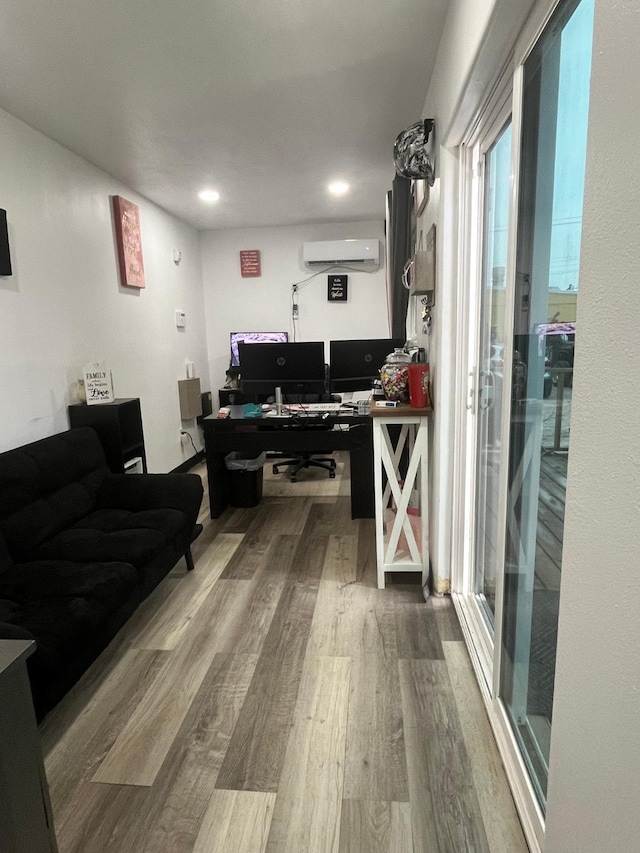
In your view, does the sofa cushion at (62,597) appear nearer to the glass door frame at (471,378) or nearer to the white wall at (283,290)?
the glass door frame at (471,378)

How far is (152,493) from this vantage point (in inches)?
105

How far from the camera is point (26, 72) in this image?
2.22 m

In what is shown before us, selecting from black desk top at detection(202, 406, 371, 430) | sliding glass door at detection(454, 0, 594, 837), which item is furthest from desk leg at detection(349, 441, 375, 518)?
sliding glass door at detection(454, 0, 594, 837)

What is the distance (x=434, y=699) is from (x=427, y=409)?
1.24 metres

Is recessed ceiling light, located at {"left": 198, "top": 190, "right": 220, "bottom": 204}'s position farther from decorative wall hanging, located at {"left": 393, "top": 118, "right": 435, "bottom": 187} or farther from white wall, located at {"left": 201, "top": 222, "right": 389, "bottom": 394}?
decorative wall hanging, located at {"left": 393, "top": 118, "right": 435, "bottom": 187}

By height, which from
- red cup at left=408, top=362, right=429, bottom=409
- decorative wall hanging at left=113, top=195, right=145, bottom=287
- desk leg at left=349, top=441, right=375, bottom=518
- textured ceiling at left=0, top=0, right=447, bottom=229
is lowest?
desk leg at left=349, top=441, right=375, bottom=518

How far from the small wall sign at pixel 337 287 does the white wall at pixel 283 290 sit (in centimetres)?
6

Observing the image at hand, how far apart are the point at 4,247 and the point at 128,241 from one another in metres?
1.42

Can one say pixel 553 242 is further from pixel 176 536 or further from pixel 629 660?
pixel 176 536

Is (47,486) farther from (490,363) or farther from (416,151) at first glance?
(416,151)

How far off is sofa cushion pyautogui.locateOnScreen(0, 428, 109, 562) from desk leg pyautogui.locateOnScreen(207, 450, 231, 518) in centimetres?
87

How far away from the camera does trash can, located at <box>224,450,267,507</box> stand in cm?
369

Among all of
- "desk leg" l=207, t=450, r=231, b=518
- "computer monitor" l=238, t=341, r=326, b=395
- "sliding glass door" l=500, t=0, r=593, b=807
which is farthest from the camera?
"desk leg" l=207, t=450, r=231, b=518

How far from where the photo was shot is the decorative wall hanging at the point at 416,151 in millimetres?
2250
